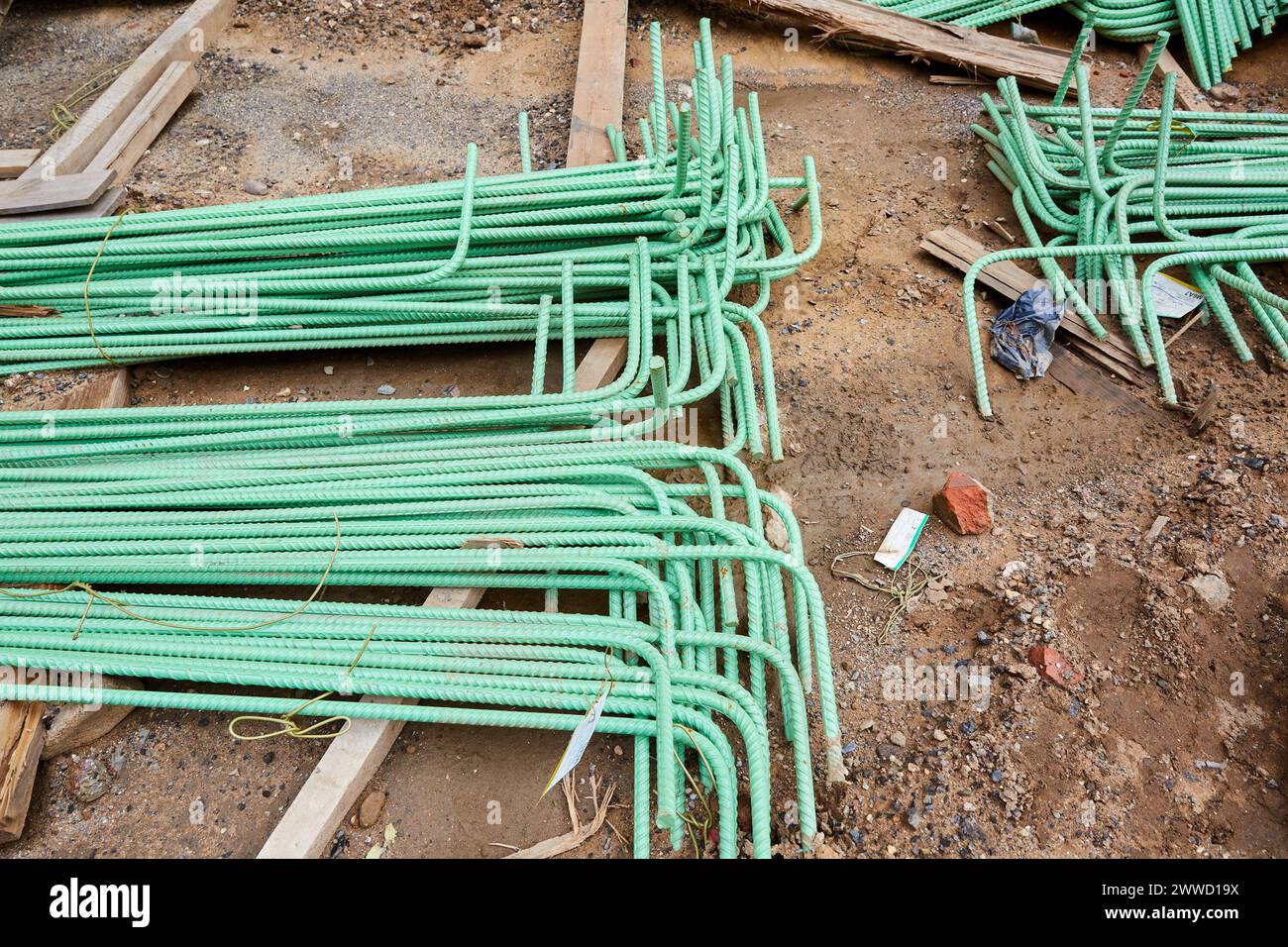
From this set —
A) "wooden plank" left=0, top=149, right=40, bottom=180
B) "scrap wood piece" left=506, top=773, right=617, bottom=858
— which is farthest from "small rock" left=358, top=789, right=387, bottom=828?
"wooden plank" left=0, top=149, right=40, bottom=180

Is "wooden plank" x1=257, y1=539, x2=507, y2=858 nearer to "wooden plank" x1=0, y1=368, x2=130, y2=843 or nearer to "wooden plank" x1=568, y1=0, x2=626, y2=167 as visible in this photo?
"wooden plank" x1=0, y1=368, x2=130, y2=843

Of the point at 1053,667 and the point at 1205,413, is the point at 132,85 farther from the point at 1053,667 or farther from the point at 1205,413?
the point at 1205,413

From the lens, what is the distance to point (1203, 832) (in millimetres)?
2371

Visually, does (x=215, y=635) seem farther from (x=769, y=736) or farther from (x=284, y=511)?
(x=769, y=736)

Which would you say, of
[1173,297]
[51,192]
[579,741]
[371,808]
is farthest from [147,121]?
[1173,297]

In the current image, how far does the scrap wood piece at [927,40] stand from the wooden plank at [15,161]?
378 cm

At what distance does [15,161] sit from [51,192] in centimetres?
57

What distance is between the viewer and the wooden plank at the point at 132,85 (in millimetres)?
3906

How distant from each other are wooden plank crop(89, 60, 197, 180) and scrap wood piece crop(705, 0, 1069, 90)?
10.2 feet

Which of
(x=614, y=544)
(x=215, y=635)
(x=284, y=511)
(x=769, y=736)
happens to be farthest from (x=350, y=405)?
(x=769, y=736)

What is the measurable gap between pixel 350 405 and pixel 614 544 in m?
1.11

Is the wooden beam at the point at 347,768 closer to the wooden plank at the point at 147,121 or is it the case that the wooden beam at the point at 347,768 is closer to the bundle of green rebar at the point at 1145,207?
the bundle of green rebar at the point at 1145,207

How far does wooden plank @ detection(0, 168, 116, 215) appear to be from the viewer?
3.57 meters

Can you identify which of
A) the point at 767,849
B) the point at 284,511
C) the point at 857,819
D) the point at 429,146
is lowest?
the point at 857,819
